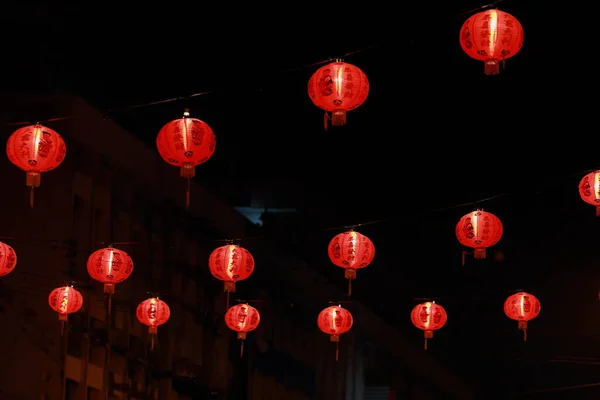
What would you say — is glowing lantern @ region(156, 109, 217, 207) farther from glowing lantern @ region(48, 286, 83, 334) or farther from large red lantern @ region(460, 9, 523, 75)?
large red lantern @ region(460, 9, 523, 75)

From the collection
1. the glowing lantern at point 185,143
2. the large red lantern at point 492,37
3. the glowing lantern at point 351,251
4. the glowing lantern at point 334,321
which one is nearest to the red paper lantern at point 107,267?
the glowing lantern at point 185,143

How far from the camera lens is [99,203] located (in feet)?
42.7

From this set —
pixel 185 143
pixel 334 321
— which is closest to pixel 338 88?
pixel 185 143

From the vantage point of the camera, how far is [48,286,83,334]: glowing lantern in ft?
37.6

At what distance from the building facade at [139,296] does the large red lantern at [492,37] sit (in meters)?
5.45

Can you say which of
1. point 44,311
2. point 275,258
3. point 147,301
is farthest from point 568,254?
point 44,311

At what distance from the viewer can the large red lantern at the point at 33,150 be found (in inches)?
371

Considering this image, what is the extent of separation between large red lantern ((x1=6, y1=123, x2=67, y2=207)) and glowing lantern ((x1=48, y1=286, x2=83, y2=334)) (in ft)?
7.82

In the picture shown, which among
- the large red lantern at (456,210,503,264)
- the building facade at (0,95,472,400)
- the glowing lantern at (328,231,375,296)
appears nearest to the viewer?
the building facade at (0,95,472,400)

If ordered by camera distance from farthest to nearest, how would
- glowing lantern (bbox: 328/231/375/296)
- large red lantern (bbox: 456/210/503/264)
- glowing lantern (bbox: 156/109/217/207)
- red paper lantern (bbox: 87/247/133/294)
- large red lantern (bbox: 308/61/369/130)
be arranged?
glowing lantern (bbox: 328/231/375/296), large red lantern (bbox: 456/210/503/264), red paper lantern (bbox: 87/247/133/294), glowing lantern (bbox: 156/109/217/207), large red lantern (bbox: 308/61/369/130)

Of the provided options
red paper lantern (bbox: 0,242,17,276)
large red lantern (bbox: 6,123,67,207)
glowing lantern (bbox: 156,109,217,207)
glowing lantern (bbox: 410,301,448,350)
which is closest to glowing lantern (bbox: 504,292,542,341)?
glowing lantern (bbox: 410,301,448,350)

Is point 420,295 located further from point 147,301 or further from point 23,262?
point 23,262

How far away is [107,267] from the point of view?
11250mm

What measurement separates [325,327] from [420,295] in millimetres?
6564
